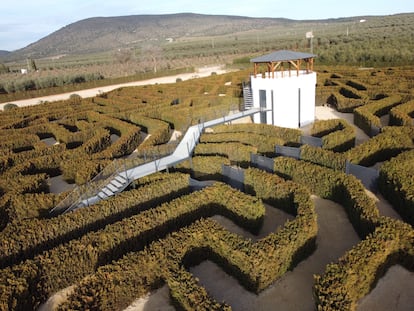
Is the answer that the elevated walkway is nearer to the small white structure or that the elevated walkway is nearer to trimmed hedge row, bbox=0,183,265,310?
trimmed hedge row, bbox=0,183,265,310

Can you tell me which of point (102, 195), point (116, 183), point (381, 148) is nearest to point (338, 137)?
point (381, 148)

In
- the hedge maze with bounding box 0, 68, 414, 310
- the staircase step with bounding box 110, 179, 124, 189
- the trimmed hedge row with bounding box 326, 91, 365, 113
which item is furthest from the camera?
the trimmed hedge row with bounding box 326, 91, 365, 113

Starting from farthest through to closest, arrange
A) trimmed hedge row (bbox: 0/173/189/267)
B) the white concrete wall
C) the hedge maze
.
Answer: the white concrete wall
trimmed hedge row (bbox: 0/173/189/267)
the hedge maze

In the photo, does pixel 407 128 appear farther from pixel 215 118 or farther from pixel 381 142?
pixel 215 118

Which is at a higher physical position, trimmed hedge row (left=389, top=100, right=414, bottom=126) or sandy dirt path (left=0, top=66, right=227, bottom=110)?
sandy dirt path (left=0, top=66, right=227, bottom=110)

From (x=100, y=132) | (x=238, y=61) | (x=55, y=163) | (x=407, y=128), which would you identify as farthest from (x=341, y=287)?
(x=238, y=61)

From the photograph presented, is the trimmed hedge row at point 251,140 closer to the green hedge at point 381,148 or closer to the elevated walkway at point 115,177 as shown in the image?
the elevated walkway at point 115,177

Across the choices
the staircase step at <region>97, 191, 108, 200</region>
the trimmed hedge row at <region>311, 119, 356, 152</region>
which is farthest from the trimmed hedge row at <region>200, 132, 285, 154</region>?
the staircase step at <region>97, 191, 108, 200</region>

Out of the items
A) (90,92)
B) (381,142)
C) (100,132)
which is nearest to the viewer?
(381,142)
